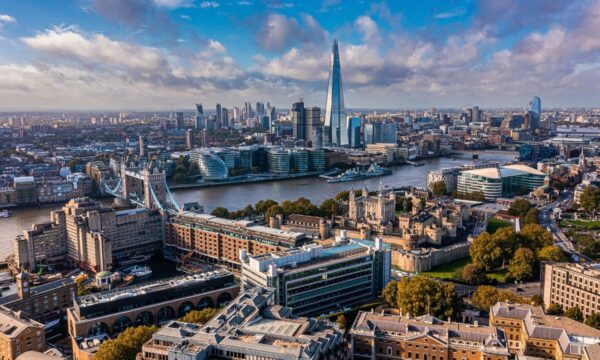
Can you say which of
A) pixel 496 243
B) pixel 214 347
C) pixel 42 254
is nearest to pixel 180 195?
pixel 42 254

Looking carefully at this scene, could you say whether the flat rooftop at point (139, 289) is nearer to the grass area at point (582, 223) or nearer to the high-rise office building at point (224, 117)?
the grass area at point (582, 223)

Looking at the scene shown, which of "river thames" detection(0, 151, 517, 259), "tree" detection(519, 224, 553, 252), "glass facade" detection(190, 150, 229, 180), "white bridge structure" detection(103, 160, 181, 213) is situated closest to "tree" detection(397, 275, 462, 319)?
"tree" detection(519, 224, 553, 252)

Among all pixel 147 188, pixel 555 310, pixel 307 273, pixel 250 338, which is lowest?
pixel 555 310

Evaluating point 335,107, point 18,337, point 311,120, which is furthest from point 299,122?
point 18,337

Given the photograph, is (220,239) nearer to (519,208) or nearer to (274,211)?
(274,211)

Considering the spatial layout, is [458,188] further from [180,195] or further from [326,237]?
[180,195]

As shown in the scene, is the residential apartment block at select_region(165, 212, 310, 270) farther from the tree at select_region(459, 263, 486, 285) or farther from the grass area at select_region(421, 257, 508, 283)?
the tree at select_region(459, 263, 486, 285)

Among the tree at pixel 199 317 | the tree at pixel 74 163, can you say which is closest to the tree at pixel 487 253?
the tree at pixel 199 317
